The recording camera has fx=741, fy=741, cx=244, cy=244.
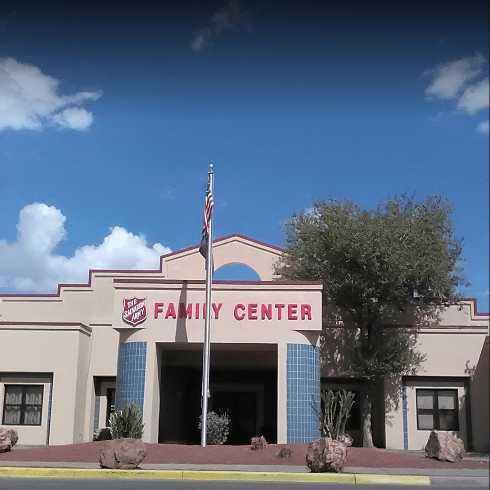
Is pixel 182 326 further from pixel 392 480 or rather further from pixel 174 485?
pixel 392 480

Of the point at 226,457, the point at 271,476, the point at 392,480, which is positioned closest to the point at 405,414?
the point at 226,457

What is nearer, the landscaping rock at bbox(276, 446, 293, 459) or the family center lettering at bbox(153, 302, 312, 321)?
the landscaping rock at bbox(276, 446, 293, 459)

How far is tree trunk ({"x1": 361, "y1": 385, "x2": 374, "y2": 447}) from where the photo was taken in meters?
25.7

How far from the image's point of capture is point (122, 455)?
1683cm

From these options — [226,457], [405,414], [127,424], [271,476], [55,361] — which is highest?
[55,361]

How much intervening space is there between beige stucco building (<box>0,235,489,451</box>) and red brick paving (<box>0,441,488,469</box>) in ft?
10.9

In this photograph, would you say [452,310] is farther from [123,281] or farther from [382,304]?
[123,281]

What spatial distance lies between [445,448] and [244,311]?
774cm

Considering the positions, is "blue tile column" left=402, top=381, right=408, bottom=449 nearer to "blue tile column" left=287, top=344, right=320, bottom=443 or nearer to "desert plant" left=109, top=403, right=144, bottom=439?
"blue tile column" left=287, top=344, right=320, bottom=443

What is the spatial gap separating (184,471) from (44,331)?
12.5 metres

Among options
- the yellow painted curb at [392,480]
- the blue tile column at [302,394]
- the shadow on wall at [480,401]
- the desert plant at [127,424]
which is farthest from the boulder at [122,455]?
the shadow on wall at [480,401]

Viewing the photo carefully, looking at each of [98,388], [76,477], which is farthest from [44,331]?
[76,477]

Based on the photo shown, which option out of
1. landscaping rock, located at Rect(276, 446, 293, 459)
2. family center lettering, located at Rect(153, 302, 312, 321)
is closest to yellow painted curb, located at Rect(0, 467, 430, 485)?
landscaping rock, located at Rect(276, 446, 293, 459)

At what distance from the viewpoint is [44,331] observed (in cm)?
2703
